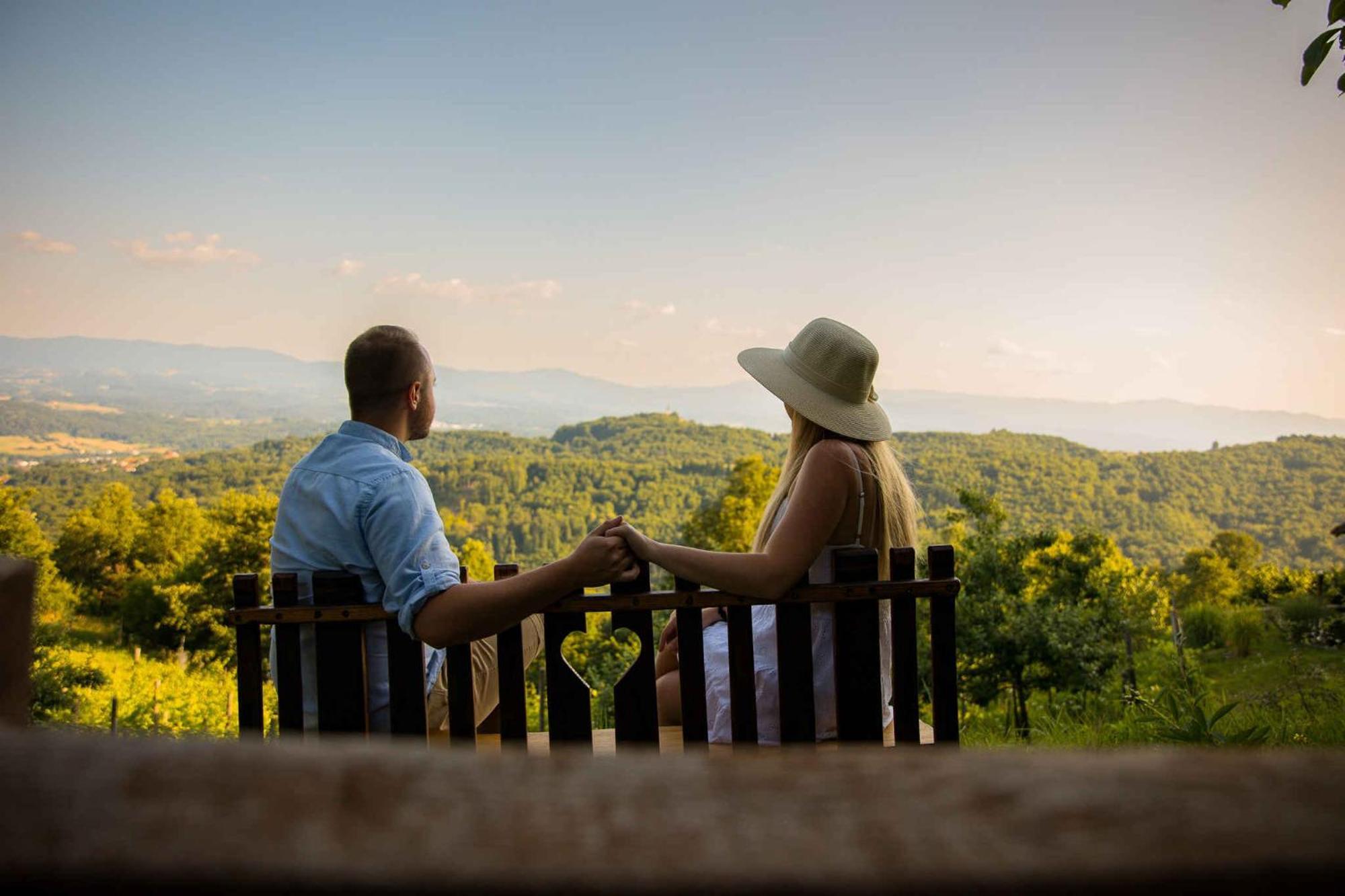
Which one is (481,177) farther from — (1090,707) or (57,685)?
(1090,707)

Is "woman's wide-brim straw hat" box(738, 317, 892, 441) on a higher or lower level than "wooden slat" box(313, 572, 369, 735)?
higher

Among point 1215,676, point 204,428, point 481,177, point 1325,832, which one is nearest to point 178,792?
point 1325,832

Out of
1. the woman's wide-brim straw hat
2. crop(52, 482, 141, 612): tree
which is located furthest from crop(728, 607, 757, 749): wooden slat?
crop(52, 482, 141, 612): tree

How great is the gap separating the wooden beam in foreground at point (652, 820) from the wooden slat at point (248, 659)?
8.24 ft

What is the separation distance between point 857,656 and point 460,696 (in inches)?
49.9

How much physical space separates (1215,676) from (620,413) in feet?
235

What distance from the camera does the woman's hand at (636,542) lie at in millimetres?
2652

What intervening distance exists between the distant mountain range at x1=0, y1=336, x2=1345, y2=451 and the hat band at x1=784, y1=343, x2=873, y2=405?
196 ft

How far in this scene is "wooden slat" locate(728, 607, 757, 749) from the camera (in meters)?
2.83

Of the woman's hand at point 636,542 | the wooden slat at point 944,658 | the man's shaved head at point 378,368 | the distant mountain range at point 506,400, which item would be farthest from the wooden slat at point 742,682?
the distant mountain range at point 506,400

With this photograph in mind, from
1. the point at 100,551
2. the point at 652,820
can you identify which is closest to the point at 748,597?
the point at 652,820

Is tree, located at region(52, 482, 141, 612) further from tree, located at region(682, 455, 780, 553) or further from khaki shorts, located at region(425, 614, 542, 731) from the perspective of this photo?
khaki shorts, located at region(425, 614, 542, 731)

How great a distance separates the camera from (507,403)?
12938cm

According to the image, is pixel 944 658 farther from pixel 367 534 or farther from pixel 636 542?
pixel 367 534
